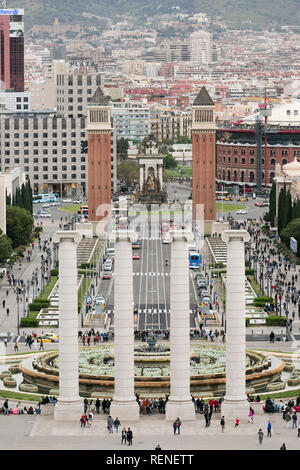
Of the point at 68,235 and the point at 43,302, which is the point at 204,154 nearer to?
the point at 43,302

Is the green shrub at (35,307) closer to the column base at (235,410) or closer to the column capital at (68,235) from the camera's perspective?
the column base at (235,410)

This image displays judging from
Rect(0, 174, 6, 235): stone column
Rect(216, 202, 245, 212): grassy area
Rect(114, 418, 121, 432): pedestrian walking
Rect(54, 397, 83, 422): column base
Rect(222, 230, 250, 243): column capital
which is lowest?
Rect(216, 202, 245, 212): grassy area

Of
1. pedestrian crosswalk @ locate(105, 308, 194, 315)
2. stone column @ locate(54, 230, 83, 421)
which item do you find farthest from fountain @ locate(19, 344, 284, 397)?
pedestrian crosswalk @ locate(105, 308, 194, 315)

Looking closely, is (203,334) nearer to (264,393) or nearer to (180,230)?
(264,393)

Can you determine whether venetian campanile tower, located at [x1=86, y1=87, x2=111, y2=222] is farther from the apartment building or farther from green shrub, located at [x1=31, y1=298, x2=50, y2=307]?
green shrub, located at [x1=31, y1=298, x2=50, y2=307]

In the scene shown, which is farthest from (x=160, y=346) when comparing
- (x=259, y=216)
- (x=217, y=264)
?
(x=259, y=216)
